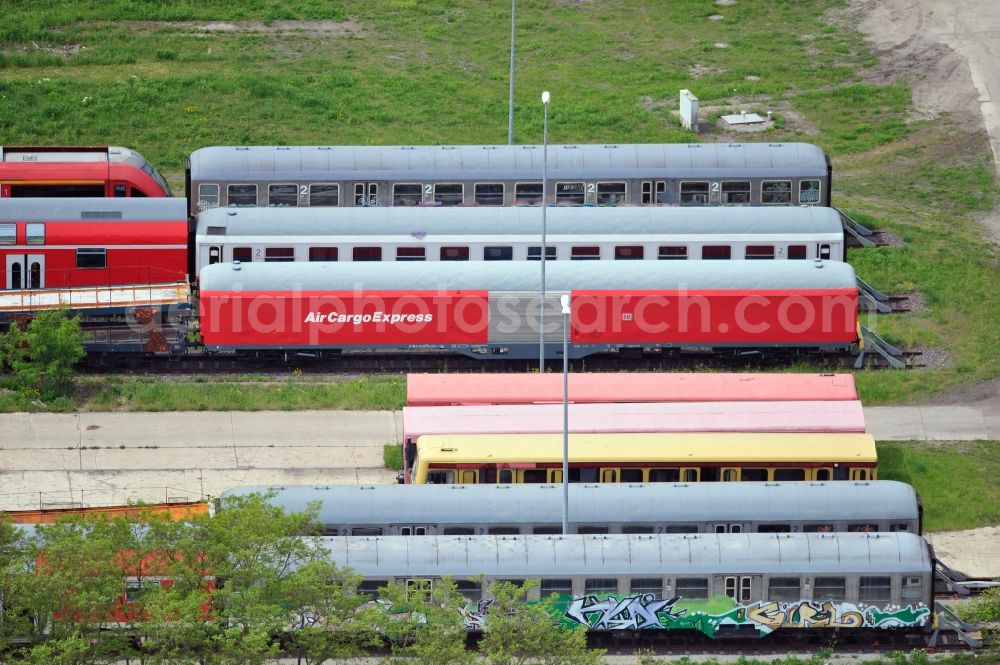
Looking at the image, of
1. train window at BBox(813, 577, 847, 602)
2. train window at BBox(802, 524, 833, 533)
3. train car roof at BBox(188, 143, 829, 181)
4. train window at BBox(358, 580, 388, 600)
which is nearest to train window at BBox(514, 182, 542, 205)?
train car roof at BBox(188, 143, 829, 181)

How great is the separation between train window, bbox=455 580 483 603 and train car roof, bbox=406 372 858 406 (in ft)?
33.5

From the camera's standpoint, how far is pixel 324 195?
77.7 m

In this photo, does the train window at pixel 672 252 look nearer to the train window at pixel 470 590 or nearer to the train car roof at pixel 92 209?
the train car roof at pixel 92 209

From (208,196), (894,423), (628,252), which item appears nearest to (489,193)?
(628,252)

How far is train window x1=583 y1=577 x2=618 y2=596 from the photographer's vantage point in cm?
5206

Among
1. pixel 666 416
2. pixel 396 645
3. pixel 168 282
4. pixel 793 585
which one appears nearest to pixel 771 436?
pixel 666 416

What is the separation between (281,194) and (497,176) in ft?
25.3

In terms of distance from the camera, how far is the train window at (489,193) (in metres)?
77.9

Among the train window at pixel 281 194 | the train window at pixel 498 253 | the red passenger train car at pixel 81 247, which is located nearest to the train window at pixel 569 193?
the train window at pixel 498 253

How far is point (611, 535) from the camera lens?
53.1m

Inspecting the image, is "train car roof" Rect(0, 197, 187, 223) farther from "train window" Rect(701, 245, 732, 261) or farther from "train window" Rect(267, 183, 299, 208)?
"train window" Rect(701, 245, 732, 261)

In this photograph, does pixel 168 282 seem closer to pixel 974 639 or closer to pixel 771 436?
Result: pixel 771 436

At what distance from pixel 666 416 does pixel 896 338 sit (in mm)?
14456

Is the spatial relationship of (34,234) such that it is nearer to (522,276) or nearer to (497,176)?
(522,276)
